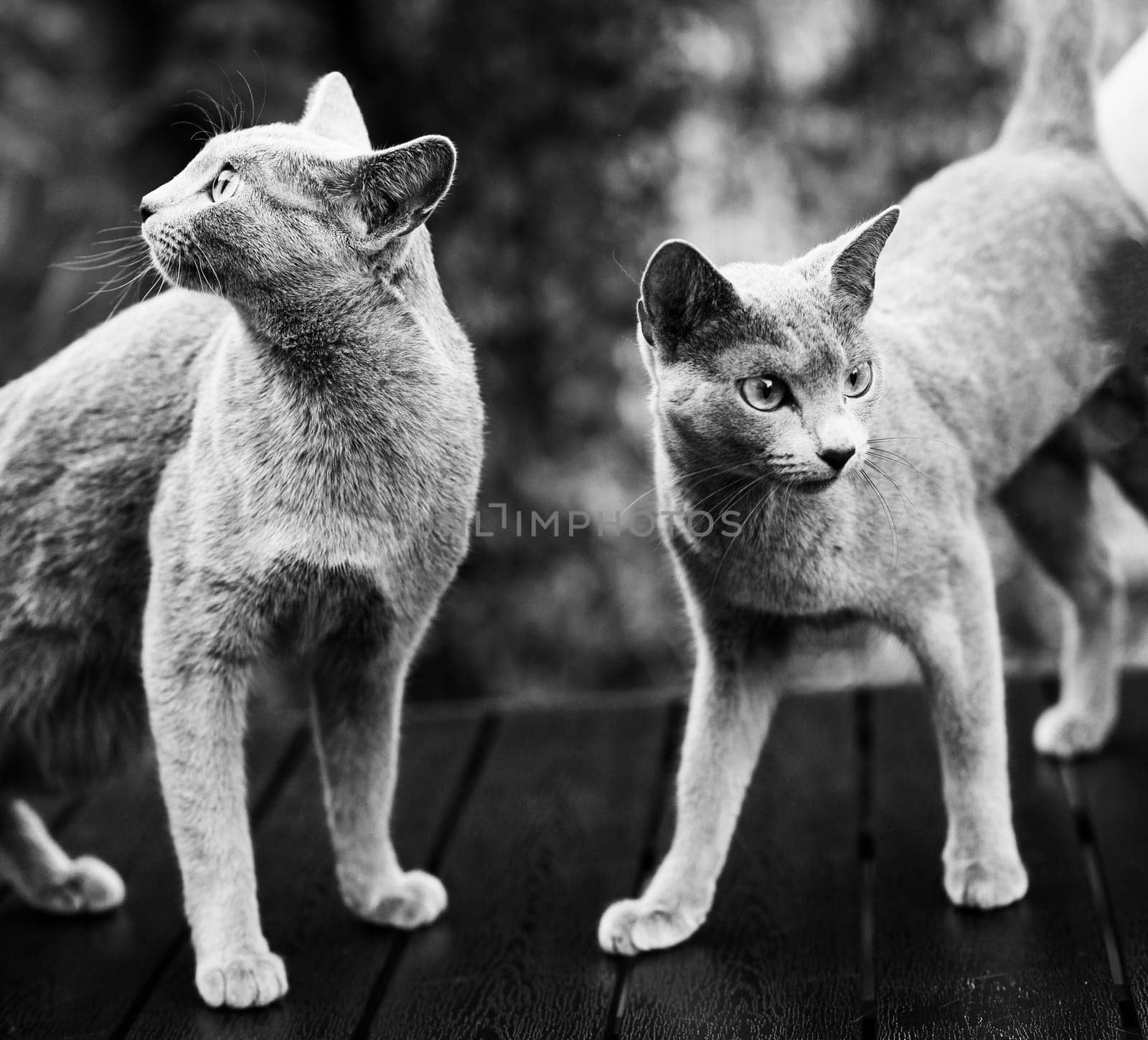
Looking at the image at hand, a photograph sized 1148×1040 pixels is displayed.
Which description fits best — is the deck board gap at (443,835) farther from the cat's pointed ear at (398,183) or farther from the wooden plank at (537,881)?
the cat's pointed ear at (398,183)

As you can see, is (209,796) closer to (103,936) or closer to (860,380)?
(103,936)

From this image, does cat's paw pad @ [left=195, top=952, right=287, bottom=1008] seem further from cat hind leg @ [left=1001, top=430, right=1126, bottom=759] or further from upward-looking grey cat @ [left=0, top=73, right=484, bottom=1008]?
cat hind leg @ [left=1001, top=430, right=1126, bottom=759]

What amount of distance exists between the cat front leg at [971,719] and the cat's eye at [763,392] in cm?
35

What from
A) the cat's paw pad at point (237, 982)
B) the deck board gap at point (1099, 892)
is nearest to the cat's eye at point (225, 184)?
the cat's paw pad at point (237, 982)

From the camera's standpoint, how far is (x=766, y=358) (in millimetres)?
1452

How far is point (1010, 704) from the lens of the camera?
240 cm

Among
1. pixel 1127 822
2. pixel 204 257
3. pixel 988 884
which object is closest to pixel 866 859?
pixel 988 884

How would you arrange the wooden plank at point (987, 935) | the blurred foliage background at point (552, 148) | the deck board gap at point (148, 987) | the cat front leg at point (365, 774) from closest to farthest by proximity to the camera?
1. the wooden plank at point (987, 935)
2. the deck board gap at point (148, 987)
3. the cat front leg at point (365, 774)
4. the blurred foliage background at point (552, 148)

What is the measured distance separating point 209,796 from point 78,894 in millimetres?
451

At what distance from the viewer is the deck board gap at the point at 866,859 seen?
1569 mm

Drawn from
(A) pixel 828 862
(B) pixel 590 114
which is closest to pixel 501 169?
(B) pixel 590 114

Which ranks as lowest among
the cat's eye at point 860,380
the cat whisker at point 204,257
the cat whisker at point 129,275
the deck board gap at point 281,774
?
the deck board gap at point 281,774

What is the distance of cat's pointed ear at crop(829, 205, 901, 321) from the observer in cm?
149

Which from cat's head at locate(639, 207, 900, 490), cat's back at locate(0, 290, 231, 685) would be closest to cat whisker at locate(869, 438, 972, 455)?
cat's head at locate(639, 207, 900, 490)
